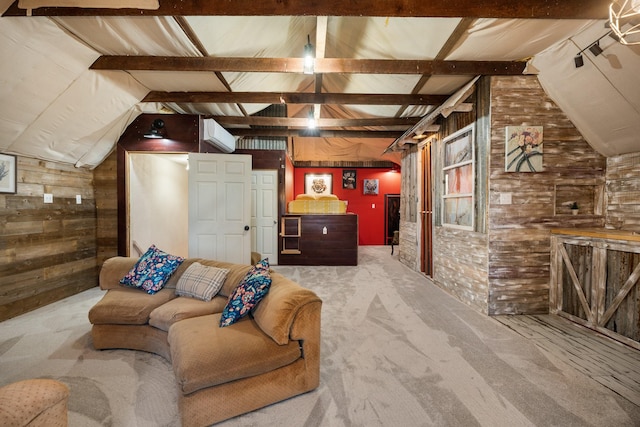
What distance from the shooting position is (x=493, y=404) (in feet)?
5.78

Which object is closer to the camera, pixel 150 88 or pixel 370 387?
pixel 370 387

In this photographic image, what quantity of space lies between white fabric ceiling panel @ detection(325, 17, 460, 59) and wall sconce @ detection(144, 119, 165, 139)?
2.86 metres

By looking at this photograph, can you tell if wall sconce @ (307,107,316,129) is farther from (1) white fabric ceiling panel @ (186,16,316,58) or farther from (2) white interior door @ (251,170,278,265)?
(2) white interior door @ (251,170,278,265)

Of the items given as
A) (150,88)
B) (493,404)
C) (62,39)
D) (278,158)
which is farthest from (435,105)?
(62,39)

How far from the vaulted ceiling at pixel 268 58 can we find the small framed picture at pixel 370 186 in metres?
4.97

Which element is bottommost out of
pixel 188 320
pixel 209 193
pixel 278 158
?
pixel 188 320

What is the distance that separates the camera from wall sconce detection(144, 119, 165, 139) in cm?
415

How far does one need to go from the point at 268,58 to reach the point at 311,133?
3.08 m

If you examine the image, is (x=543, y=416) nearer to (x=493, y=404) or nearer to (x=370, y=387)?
(x=493, y=404)

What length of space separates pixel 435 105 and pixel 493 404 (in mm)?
3701

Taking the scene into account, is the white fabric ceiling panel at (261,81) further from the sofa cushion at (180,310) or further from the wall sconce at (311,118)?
the sofa cushion at (180,310)

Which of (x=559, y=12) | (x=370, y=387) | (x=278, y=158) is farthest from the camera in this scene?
(x=278, y=158)

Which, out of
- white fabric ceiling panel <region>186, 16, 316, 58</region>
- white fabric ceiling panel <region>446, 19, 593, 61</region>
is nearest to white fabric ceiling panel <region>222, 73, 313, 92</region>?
white fabric ceiling panel <region>186, 16, 316, 58</region>

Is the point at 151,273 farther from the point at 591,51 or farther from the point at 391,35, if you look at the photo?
the point at 591,51
